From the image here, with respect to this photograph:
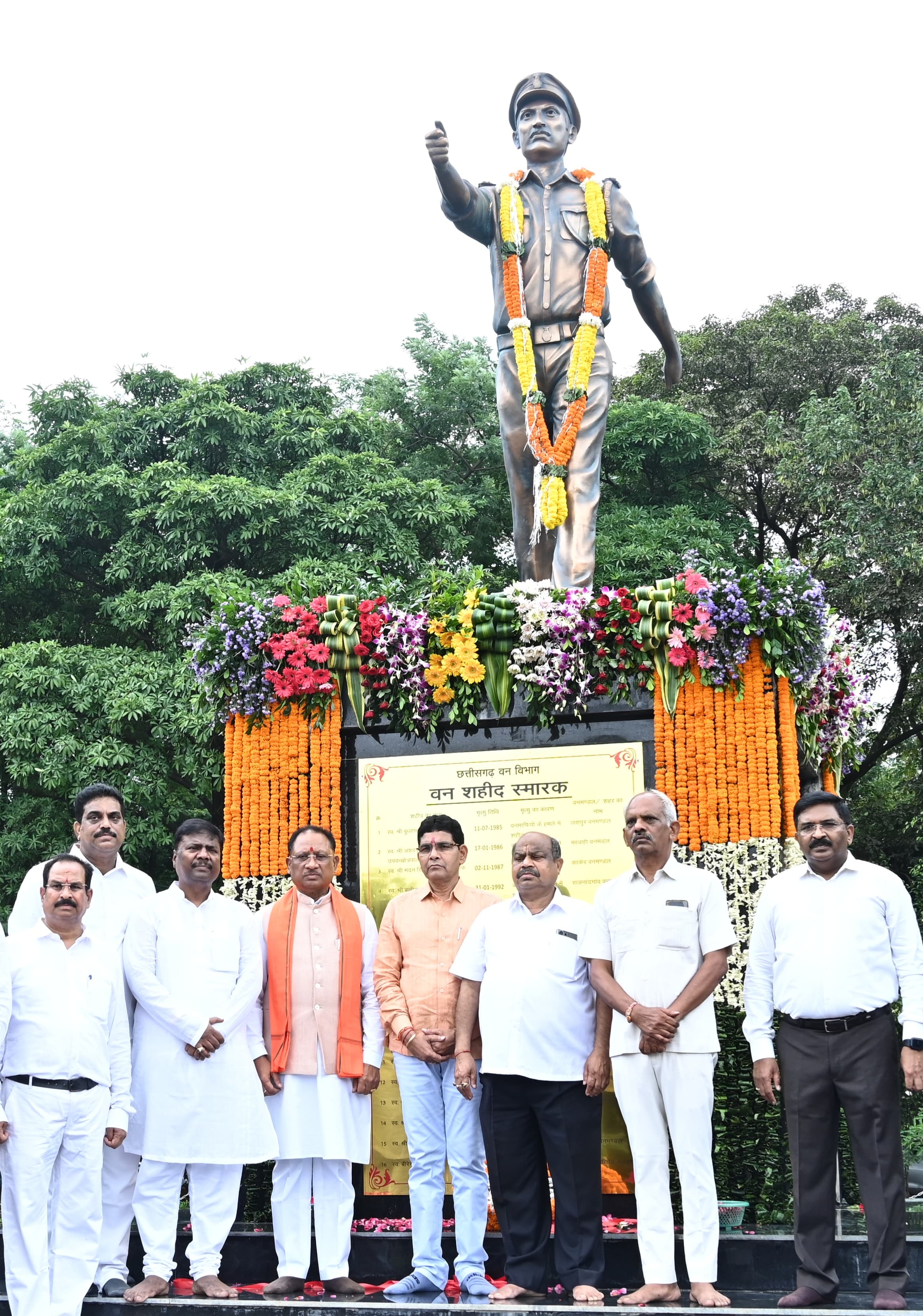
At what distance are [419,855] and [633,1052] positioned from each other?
4.08 ft

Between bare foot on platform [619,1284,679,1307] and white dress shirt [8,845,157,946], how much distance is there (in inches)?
95.8

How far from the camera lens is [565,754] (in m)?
6.85

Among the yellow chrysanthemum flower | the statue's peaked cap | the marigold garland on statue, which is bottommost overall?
the yellow chrysanthemum flower

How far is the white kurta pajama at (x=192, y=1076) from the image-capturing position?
18.2 ft

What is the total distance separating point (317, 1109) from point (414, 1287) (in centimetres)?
77

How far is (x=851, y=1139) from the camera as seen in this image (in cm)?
498

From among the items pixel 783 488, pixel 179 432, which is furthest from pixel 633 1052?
pixel 783 488

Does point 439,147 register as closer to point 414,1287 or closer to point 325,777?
point 325,777

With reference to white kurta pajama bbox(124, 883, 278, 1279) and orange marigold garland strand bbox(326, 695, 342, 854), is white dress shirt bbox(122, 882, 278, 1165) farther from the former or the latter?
orange marigold garland strand bbox(326, 695, 342, 854)

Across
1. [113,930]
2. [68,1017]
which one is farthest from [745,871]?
[68,1017]

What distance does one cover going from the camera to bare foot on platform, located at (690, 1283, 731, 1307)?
4.84 m

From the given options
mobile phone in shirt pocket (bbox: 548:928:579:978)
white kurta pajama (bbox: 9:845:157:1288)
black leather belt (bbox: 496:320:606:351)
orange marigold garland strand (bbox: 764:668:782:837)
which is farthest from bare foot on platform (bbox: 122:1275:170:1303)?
black leather belt (bbox: 496:320:606:351)

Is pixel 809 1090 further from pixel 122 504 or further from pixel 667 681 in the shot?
pixel 122 504

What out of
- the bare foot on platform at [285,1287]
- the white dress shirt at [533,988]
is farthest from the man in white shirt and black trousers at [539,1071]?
the bare foot on platform at [285,1287]
